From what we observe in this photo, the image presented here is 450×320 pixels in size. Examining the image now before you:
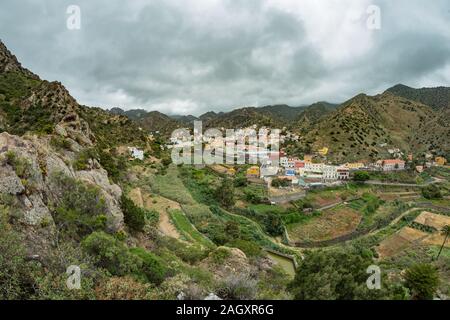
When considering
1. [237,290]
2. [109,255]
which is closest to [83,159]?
[109,255]

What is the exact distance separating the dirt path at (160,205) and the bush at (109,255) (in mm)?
13308

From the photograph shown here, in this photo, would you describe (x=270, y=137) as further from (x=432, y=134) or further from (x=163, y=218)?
(x=163, y=218)

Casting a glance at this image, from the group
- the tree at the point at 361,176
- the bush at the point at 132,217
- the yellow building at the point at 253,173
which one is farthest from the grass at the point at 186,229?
the tree at the point at 361,176

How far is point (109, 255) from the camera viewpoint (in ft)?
36.9

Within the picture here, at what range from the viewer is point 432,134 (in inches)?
4058

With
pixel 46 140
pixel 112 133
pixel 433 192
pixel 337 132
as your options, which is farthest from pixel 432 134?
pixel 46 140

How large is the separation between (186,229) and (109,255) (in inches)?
610

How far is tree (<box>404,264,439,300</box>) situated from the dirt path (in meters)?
16.4

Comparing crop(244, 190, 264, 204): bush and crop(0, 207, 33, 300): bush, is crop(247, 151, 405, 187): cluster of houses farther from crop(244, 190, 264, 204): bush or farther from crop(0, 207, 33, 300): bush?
crop(0, 207, 33, 300): bush

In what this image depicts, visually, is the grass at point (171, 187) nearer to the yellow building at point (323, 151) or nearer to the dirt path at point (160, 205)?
the dirt path at point (160, 205)

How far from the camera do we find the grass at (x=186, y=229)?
969 inches

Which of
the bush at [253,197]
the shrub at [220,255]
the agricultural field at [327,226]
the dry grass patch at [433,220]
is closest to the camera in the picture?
the shrub at [220,255]

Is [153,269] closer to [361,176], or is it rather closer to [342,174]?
[361,176]

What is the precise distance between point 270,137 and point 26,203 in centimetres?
9830
